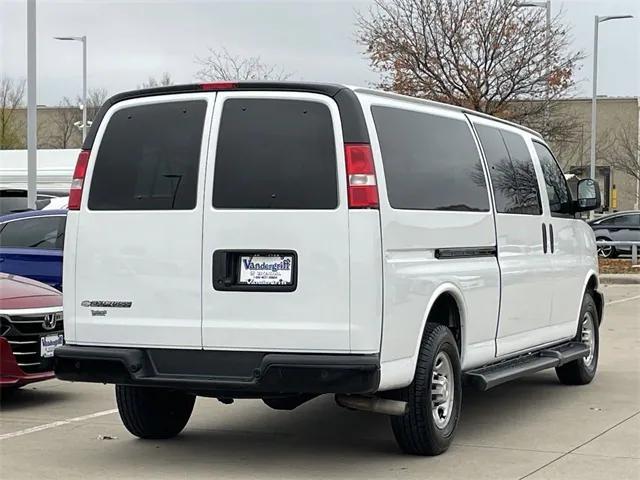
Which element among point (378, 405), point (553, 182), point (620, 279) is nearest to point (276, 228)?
point (378, 405)

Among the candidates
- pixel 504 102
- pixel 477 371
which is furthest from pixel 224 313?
pixel 504 102

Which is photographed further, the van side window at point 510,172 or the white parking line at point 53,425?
the van side window at point 510,172

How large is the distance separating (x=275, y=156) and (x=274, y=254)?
60 cm

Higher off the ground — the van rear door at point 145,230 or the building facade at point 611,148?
the building facade at point 611,148

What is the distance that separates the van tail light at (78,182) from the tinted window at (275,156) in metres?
0.98

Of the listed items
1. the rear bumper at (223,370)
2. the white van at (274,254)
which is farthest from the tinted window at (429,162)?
the rear bumper at (223,370)

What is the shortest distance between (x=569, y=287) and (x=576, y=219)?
79 cm

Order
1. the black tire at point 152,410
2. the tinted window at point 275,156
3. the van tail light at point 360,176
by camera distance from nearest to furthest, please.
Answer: the van tail light at point 360,176
the tinted window at point 275,156
the black tire at point 152,410

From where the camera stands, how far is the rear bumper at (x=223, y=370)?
6395 millimetres

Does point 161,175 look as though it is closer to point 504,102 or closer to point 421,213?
point 421,213

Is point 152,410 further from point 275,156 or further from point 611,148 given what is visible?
point 611,148

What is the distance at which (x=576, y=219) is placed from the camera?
10.3 metres

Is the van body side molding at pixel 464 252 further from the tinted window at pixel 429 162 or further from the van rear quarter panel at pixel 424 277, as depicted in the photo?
the tinted window at pixel 429 162

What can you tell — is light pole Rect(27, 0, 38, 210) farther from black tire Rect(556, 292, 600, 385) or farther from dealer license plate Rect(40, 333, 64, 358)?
black tire Rect(556, 292, 600, 385)
